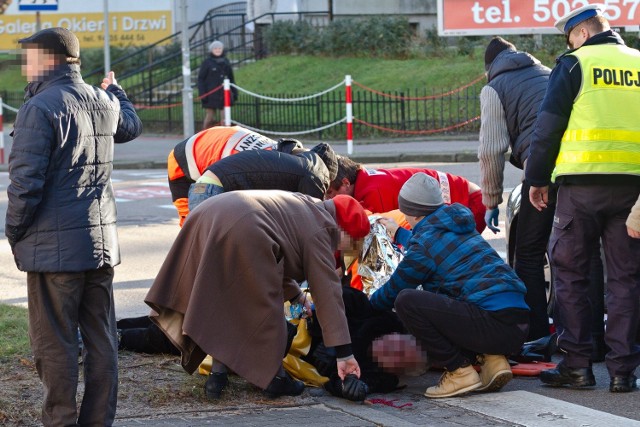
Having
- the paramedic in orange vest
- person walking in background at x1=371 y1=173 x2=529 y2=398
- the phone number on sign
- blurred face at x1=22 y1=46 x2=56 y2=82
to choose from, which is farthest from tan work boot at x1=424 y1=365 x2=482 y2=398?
the phone number on sign

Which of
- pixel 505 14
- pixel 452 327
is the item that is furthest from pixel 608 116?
pixel 505 14

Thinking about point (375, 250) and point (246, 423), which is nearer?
point (246, 423)

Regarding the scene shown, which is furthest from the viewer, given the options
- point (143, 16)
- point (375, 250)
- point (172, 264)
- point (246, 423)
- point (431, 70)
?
point (143, 16)

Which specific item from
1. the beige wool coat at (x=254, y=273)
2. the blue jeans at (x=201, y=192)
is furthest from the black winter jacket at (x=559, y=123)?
the blue jeans at (x=201, y=192)

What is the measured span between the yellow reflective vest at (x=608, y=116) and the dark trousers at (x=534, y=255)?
3.17ft

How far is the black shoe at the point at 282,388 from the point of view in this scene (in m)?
5.84

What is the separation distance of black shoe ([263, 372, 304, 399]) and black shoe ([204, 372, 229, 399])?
0.22 metres

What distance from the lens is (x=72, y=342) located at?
5008 mm

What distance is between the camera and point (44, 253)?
4832mm

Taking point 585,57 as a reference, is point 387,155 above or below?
below

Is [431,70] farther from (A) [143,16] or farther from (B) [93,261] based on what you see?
(B) [93,261]

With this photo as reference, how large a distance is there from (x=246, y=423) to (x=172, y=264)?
0.89 metres

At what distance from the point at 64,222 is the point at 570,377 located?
2.79 m

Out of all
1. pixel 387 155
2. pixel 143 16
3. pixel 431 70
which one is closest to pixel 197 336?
pixel 387 155
